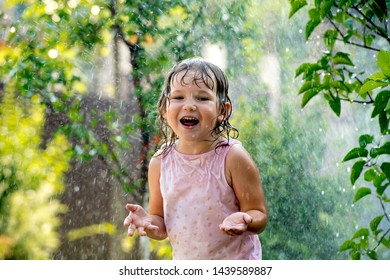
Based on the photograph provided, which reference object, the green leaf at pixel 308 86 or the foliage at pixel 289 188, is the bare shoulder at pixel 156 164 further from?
the foliage at pixel 289 188

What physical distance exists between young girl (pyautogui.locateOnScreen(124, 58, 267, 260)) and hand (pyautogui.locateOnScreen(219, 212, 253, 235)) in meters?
0.06

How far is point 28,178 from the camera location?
2967 millimetres

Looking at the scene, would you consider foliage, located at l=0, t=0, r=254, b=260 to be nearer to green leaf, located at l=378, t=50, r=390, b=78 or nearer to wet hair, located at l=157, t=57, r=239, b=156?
wet hair, located at l=157, t=57, r=239, b=156

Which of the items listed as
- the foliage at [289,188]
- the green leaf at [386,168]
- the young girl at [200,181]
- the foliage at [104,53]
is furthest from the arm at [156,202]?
the foliage at [289,188]

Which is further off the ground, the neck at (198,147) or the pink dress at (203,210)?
the neck at (198,147)

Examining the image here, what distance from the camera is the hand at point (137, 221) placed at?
1.17 metres

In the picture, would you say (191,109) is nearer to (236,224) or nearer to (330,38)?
(236,224)

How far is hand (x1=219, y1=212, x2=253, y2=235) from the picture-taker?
108 cm

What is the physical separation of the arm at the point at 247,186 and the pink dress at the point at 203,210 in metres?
0.01

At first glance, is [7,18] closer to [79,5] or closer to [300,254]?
[79,5]

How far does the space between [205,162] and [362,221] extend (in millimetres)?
2029

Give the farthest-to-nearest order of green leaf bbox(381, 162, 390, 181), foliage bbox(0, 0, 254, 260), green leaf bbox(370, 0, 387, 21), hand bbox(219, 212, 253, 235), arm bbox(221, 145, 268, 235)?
foliage bbox(0, 0, 254, 260)
green leaf bbox(370, 0, 387, 21)
green leaf bbox(381, 162, 390, 181)
arm bbox(221, 145, 268, 235)
hand bbox(219, 212, 253, 235)

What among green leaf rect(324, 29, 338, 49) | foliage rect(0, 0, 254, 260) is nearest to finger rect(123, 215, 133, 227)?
green leaf rect(324, 29, 338, 49)

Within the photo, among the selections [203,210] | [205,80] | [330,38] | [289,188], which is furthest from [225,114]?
[289,188]
